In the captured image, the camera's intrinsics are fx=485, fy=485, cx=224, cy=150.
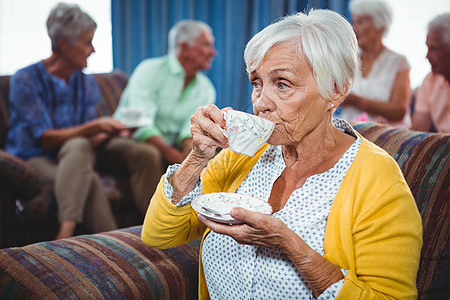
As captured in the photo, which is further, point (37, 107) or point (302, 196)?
point (37, 107)

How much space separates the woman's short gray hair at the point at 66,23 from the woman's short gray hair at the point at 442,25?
5.89 ft

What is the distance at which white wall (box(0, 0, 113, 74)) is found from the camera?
4.28m

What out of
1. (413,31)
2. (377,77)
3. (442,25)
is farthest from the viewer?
(413,31)

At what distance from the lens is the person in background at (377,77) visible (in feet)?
9.02

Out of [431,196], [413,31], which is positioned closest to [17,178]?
[431,196]

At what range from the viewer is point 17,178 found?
7.30 ft

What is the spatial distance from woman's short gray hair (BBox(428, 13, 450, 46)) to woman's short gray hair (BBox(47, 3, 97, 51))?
1796 millimetres

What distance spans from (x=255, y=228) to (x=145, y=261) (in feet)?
1.37

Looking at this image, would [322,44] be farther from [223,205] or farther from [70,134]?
[70,134]

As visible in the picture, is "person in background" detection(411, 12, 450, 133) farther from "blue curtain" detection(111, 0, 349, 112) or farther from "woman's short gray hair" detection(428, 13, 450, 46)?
"blue curtain" detection(111, 0, 349, 112)

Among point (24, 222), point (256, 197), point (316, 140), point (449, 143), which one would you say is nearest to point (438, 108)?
point (449, 143)

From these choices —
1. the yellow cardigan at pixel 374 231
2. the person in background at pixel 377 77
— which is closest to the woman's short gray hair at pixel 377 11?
the person in background at pixel 377 77

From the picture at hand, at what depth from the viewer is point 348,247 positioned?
1.02m

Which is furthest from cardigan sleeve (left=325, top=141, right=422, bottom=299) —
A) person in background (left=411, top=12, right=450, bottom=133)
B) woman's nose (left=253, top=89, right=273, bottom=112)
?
person in background (left=411, top=12, right=450, bottom=133)
